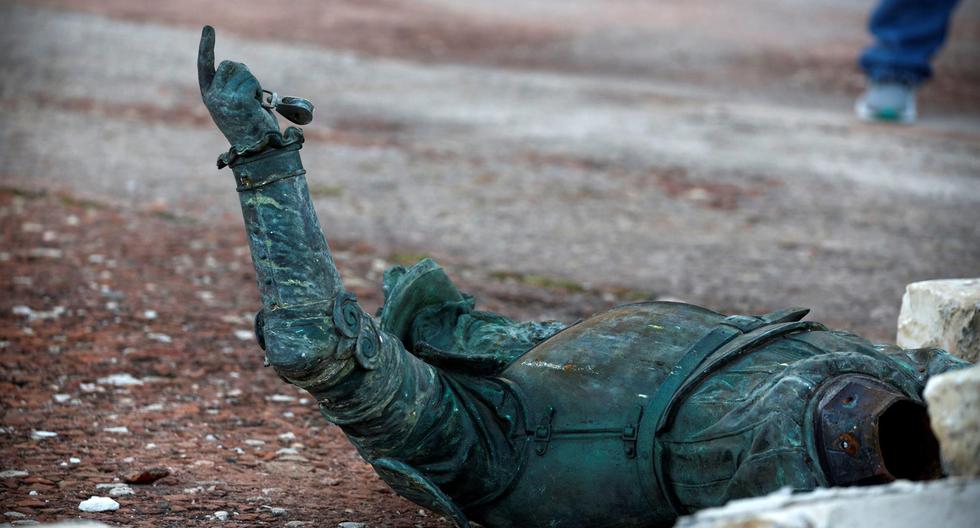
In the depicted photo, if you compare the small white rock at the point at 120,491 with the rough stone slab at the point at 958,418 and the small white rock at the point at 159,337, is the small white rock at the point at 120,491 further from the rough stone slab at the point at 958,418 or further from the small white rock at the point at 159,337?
the rough stone slab at the point at 958,418

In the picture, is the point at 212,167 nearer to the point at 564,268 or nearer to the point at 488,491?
the point at 564,268

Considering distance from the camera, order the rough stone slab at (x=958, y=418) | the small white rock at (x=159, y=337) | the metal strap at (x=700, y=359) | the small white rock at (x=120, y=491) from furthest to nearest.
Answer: the small white rock at (x=159, y=337) → the small white rock at (x=120, y=491) → the metal strap at (x=700, y=359) → the rough stone slab at (x=958, y=418)

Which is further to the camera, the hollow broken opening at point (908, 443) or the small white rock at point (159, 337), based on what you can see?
the small white rock at point (159, 337)

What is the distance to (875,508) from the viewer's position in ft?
5.77

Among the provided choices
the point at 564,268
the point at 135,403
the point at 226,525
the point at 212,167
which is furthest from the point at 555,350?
the point at 212,167

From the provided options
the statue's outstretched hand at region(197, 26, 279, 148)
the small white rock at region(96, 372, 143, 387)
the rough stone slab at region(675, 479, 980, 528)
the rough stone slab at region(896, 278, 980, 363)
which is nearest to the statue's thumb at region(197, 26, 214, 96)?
the statue's outstretched hand at region(197, 26, 279, 148)

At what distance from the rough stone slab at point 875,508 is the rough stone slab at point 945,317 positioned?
1321mm

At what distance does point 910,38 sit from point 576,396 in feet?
23.2

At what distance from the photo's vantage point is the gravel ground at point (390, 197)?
3.44 metres

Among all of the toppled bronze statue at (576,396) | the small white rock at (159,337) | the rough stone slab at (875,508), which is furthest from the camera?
the small white rock at (159,337)

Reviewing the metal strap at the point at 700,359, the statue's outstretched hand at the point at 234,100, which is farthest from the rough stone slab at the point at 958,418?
the statue's outstretched hand at the point at 234,100

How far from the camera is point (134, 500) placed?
2871mm

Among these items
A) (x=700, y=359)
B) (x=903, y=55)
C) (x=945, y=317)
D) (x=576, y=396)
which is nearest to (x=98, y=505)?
(x=576, y=396)

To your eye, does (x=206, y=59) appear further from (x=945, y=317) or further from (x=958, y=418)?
(x=945, y=317)
